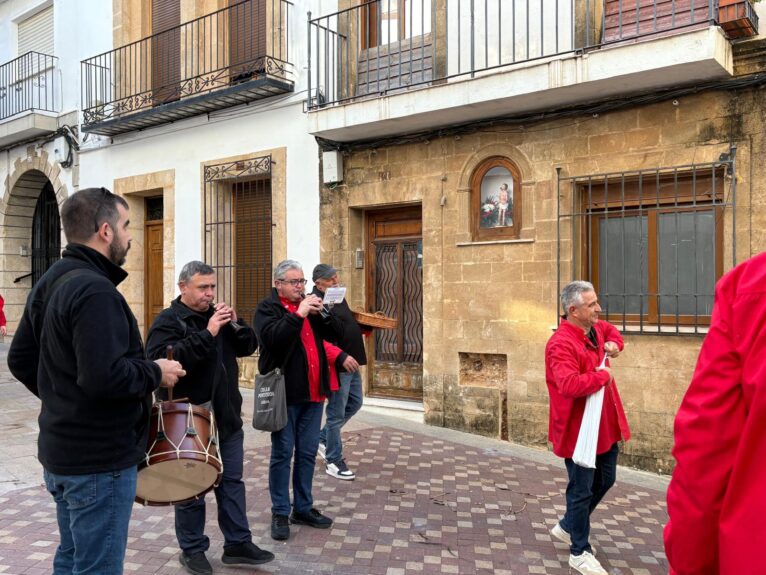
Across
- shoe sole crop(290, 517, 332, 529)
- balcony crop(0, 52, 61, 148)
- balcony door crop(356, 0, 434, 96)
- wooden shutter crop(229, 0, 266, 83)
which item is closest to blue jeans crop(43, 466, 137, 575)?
shoe sole crop(290, 517, 332, 529)

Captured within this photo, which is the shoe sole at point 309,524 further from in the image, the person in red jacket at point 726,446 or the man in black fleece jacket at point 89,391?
the person in red jacket at point 726,446

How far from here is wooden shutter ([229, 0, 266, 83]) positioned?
9.82m

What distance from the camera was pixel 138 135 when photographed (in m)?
11.4

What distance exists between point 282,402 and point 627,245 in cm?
416

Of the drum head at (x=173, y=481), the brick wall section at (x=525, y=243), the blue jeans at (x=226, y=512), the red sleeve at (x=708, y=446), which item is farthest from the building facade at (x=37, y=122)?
the red sleeve at (x=708, y=446)

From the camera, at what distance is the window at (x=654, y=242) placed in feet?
21.0

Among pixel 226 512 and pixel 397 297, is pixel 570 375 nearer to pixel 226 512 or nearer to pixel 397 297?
pixel 226 512

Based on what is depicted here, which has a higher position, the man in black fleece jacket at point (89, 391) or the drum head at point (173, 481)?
the man in black fleece jacket at point (89, 391)

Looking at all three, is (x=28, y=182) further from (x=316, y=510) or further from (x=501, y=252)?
(x=316, y=510)

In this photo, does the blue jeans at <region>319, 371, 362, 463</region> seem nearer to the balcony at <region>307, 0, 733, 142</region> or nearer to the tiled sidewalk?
the tiled sidewalk

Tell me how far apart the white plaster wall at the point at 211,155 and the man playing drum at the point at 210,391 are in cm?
517

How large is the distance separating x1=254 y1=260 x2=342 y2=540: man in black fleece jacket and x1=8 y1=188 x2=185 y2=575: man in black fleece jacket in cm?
173

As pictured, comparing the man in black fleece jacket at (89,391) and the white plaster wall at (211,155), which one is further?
the white plaster wall at (211,155)

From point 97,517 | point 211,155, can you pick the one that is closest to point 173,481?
point 97,517
